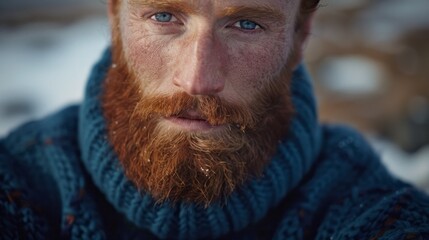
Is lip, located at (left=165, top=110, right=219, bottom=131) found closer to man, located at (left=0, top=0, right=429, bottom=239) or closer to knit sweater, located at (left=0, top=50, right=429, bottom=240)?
man, located at (left=0, top=0, right=429, bottom=239)

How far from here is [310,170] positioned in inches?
71.4

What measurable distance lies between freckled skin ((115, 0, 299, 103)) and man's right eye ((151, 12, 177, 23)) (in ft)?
0.04

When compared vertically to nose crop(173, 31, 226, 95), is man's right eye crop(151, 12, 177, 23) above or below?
above

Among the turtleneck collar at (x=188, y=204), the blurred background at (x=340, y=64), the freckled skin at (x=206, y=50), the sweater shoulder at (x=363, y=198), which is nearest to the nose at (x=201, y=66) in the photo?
the freckled skin at (x=206, y=50)

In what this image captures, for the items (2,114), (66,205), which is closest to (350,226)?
(66,205)

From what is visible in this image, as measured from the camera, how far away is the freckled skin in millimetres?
1385

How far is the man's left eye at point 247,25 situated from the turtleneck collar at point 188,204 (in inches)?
14.1

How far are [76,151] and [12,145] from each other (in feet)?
0.76

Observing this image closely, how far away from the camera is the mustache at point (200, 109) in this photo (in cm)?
141

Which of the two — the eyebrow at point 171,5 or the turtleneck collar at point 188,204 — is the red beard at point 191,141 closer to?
the turtleneck collar at point 188,204

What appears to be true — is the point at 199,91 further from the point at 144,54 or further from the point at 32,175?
the point at 32,175

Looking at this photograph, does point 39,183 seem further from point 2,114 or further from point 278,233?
point 2,114

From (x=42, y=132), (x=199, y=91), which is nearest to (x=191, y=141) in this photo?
(x=199, y=91)

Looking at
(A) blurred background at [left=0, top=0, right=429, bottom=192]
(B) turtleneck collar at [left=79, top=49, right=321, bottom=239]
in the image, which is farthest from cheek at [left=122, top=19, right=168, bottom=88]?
(A) blurred background at [left=0, top=0, right=429, bottom=192]
